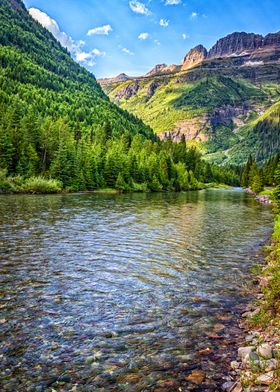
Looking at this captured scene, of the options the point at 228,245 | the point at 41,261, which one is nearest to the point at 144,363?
the point at 41,261

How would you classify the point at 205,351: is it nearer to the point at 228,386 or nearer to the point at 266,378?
the point at 228,386

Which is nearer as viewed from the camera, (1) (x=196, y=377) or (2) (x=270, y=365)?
(2) (x=270, y=365)

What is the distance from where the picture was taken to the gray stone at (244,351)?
9745mm

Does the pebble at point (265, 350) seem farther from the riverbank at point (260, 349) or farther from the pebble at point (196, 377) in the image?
the pebble at point (196, 377)

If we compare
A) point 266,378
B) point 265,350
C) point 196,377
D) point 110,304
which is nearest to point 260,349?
point 265,350

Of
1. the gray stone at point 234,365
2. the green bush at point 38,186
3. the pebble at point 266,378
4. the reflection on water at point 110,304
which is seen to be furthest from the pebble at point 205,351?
the green bush at point 38,186

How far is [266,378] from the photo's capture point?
796cm

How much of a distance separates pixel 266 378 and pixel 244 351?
6.53 ft

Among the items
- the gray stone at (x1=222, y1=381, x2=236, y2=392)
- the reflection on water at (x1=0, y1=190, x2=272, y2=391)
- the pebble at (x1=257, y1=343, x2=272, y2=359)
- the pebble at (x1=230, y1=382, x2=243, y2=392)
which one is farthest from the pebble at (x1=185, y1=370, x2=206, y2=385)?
the pebble at (x1=257, y1=343, x2=272, y2=359)

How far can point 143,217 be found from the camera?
43250 millimetres

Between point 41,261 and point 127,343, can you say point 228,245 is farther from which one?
point 127,343

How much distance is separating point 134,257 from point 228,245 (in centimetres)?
929

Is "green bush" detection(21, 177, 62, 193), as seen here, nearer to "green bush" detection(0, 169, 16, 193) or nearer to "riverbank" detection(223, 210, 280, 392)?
"green bush" detection(0, 169, 16, 193)

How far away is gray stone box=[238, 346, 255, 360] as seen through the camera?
975 cm
